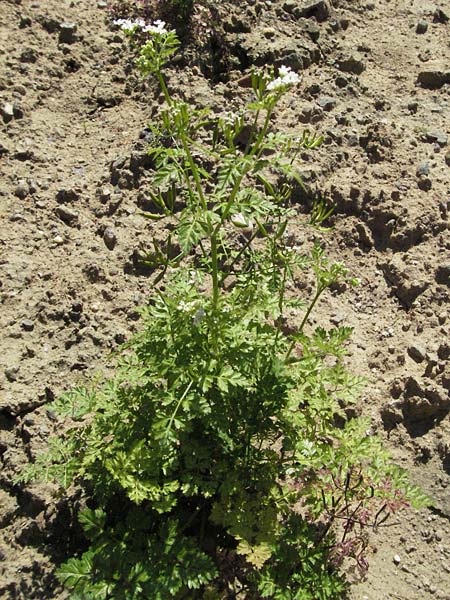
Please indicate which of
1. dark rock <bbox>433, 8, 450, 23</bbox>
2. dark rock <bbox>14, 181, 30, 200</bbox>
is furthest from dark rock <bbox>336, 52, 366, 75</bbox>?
dark rock <bbox>14, 181, 30, 200</bbox>

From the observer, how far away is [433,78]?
18.9 ft

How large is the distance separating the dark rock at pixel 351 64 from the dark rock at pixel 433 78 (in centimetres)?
51

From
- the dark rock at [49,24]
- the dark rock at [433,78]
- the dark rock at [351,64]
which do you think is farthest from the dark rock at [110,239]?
the dark rock at [433,78]

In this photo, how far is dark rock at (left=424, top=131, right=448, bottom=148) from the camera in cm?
530

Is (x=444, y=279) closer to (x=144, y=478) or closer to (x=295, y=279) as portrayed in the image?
(x=295, y=279)

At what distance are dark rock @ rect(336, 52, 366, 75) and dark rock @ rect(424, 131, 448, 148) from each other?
883 millimetres

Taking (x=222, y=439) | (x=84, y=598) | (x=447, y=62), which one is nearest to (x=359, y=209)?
(x=447, y=62)

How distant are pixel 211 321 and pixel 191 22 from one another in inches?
135

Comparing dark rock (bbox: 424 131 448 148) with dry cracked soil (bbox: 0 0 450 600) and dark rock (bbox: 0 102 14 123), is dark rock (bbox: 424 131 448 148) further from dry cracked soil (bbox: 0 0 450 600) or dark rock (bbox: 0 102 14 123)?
dark rock (bbox: 0 102 14 123)

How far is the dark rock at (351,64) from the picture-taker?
5.75 metres

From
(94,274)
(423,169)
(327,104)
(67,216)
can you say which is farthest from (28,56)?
(423,169)

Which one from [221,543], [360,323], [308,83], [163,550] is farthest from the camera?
[308,83]

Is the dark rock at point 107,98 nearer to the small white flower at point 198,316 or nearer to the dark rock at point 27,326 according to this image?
the dark rock at point 27,326

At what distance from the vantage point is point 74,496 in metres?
3.81
